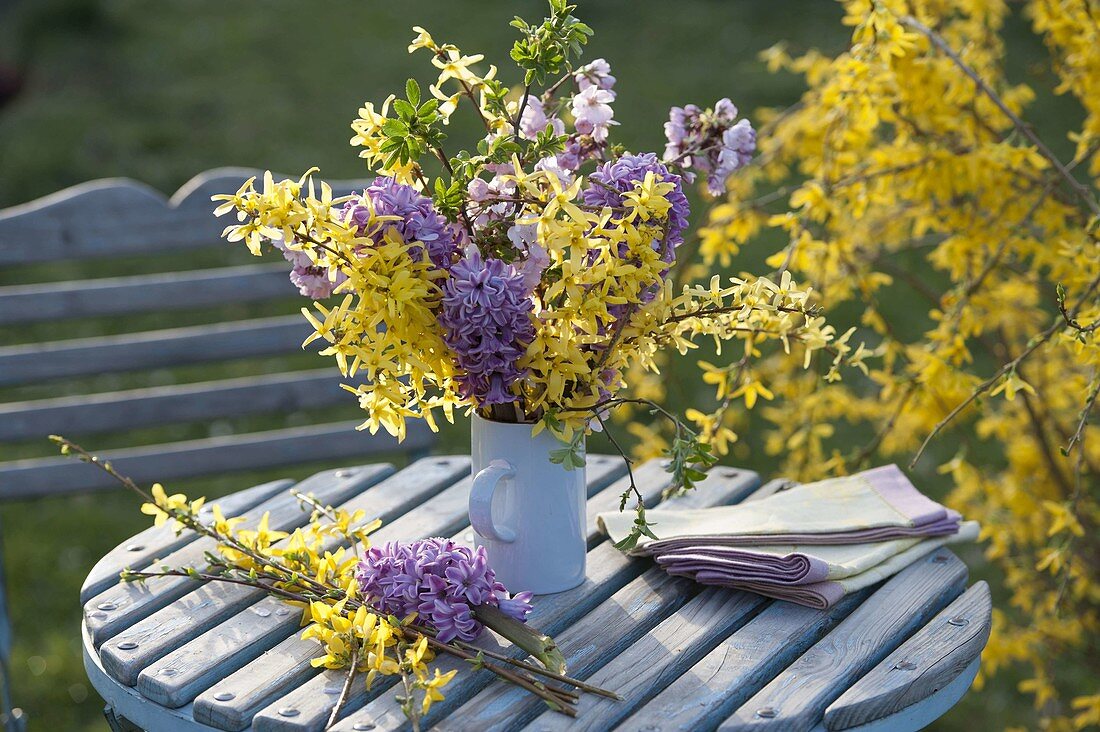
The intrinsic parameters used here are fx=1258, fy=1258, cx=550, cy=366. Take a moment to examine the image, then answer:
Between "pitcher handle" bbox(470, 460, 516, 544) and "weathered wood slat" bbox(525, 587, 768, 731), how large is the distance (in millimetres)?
206

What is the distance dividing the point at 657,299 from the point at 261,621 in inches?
24.0

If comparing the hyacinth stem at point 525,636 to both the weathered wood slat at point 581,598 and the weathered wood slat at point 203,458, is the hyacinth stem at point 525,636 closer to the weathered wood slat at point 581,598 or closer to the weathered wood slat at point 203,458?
the weathered wood slat at point 581,598

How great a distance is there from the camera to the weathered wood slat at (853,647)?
1298mm

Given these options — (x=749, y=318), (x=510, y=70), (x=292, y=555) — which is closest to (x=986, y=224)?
(x=749, y=318)

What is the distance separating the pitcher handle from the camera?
1433 millimetres

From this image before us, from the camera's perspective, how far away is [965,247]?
206 cm

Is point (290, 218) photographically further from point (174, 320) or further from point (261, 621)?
point (174, 320)

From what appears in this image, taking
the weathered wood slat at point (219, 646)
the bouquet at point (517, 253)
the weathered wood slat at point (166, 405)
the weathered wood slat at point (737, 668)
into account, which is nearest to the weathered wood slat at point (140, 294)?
the weathered wood slat at point (166, 405)

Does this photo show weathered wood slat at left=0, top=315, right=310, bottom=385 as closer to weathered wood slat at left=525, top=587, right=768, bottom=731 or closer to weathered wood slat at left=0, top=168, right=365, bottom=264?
weathered wood slat at left=0, top=168, right=365, bottom=264

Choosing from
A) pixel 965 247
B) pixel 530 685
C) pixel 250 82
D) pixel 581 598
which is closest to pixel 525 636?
pixel 530 685

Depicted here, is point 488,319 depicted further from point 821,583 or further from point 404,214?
point 821,583

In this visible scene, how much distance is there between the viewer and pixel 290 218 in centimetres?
126

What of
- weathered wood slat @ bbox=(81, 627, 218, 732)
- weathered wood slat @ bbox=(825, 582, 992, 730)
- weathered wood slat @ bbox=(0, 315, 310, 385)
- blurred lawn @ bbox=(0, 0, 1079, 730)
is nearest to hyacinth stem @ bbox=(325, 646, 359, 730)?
weathered wood slat @ bbox=(81, 627, 218, 732)

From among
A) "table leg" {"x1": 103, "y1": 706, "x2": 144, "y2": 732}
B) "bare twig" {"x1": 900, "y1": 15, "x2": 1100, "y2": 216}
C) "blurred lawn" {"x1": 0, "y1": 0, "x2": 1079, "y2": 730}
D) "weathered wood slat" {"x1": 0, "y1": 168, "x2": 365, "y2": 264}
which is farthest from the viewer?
"blurred lawn" {"x1": 0, "y1": 0, "x2": 1079, "y2": 730}
